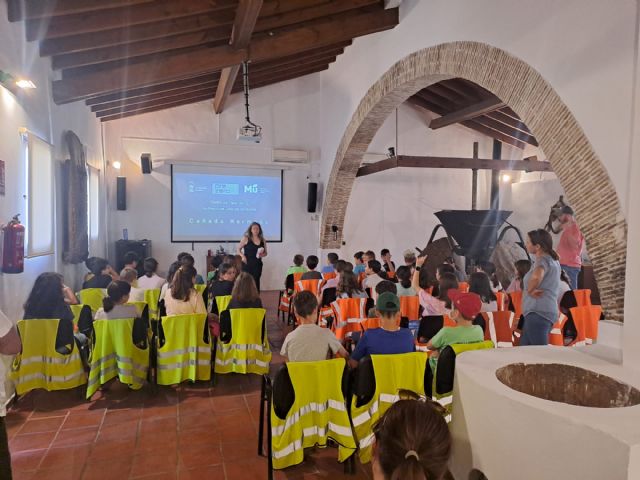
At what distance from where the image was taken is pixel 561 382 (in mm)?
1962

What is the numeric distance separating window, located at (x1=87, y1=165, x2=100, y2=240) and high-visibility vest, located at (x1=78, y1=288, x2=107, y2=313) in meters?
2.57

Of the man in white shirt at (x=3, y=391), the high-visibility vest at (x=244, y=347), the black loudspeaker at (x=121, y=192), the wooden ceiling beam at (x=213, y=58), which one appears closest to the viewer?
the man in white shirt at (x=3, y=391)

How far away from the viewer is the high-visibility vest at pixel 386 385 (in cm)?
229

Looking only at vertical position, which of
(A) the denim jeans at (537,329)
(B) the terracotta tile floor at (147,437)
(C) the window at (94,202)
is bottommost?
(B) the terracotta tile floor at (147,437)

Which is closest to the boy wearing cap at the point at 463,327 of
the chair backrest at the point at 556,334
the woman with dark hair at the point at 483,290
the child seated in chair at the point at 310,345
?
the child seated in chair at the point at 310,345

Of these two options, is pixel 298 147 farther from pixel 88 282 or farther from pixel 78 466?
pixel 78 466

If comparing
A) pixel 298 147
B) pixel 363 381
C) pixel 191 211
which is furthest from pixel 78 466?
pixel 298 147

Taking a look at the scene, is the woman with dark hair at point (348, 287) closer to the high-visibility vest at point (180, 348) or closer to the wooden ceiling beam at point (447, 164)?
the high-visibility vest at point (180, 348)

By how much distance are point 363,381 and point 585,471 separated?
1136 mm

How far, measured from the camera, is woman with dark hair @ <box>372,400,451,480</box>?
1.18 meters

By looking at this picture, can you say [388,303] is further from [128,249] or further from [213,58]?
[128,249]

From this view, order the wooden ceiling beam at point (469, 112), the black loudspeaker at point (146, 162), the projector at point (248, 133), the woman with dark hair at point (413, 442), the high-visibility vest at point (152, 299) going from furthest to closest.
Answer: the black loudspeaker at point (146, 162) → the wooden ceiling beam at point (469, 112) → the projector at point (248, 133) → the high-visibility vest at point (152, 299) → the woman with dark hair at point (413, 442)

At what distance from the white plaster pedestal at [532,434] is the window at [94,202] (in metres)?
6.34

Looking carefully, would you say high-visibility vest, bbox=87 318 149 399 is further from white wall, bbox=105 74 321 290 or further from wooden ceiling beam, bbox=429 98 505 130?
wooden ceiling beam, bbox=429 98 505 130
